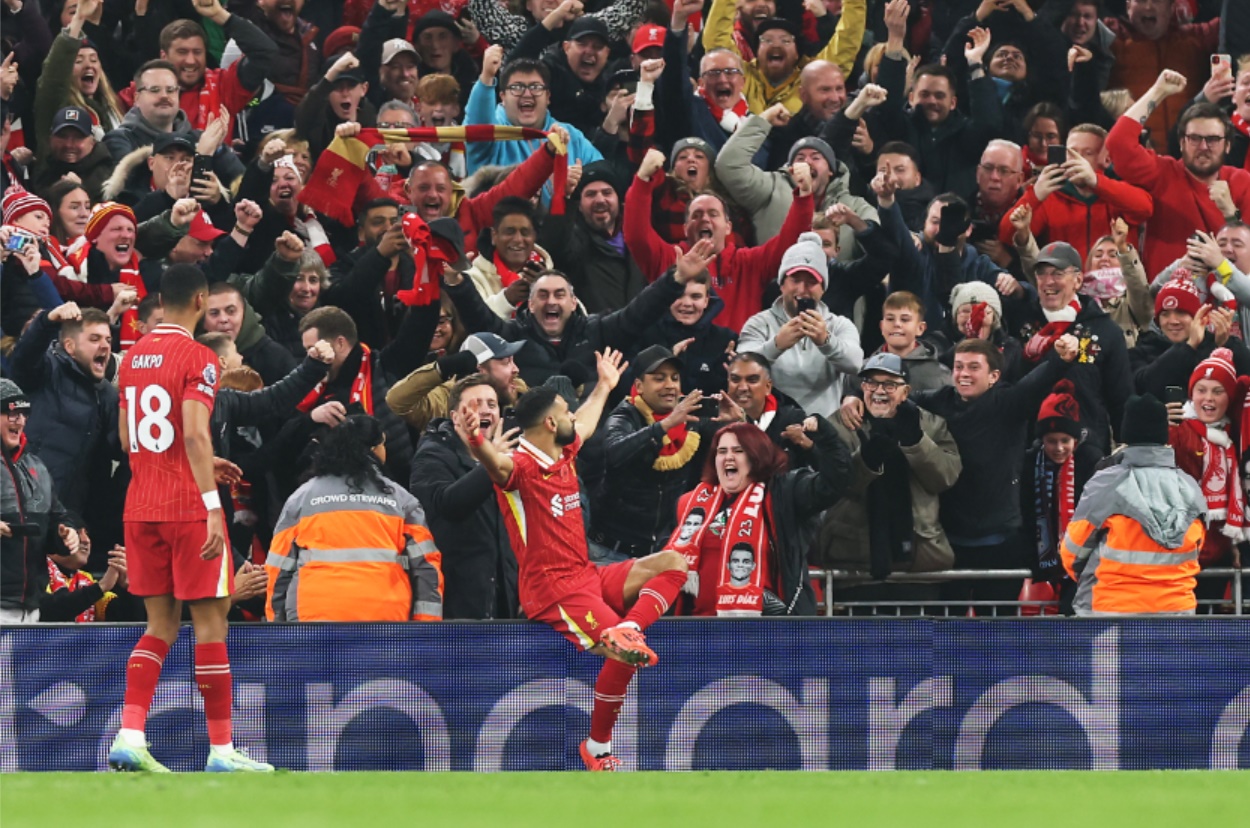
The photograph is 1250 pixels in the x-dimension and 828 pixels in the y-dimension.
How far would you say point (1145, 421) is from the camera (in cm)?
1077

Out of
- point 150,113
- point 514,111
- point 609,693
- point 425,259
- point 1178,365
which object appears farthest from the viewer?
point 150,113

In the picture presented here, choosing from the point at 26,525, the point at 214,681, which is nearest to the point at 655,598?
the point at 214,681

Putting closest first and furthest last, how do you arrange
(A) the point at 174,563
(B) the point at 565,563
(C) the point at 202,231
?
(A) the point at 174,563, (B) the point at 565,563, (C) the point at 202,231

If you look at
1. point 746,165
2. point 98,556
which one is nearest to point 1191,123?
point 746,165

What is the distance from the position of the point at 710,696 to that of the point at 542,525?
3.80ft

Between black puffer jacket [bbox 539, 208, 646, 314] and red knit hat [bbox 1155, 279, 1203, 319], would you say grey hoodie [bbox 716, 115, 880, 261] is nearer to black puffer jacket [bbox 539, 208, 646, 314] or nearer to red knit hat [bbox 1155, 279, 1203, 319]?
black puffer jacket [bbox 539, 208, 646, 314]

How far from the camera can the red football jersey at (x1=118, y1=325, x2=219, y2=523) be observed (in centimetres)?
921

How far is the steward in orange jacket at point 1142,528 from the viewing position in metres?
10.7

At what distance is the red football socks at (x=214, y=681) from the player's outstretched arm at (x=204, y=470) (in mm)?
439

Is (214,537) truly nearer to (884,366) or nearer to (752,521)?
(752,521)

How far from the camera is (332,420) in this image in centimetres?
1125

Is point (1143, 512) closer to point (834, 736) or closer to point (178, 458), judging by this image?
point (834, 736)

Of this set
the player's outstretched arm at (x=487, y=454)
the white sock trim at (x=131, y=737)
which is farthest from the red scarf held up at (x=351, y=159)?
the white sock trim at (x=131, y=737)

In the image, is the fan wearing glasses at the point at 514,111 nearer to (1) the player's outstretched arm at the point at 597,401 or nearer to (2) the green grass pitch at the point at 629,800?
(1) the player's outstretched arm at the point at 597,401
